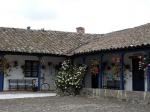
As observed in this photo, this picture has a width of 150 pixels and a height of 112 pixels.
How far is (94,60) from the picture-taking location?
72.8ft

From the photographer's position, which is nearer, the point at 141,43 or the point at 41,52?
the point at 141,43

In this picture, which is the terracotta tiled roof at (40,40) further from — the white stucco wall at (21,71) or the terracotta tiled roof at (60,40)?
the white stucco wall at (21,71)

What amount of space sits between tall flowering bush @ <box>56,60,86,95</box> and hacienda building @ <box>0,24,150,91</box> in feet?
2.79

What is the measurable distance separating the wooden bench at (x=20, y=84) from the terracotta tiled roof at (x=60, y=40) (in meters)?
2.24

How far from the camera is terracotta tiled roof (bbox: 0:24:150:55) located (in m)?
21.5

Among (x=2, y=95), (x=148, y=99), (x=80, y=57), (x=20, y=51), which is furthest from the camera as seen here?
(x=80, y=57)

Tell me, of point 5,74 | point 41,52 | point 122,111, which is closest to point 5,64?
point 5,74

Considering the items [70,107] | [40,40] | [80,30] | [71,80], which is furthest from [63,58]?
[70,107]

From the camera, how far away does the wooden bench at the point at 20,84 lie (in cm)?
2350

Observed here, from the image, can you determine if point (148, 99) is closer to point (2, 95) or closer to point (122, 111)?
point (122, 111)

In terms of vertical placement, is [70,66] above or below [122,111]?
above

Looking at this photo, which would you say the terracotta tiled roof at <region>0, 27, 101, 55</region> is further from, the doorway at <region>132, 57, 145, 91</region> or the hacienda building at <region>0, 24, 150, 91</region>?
the doorway at <region>132, 57, 145, 91</region>

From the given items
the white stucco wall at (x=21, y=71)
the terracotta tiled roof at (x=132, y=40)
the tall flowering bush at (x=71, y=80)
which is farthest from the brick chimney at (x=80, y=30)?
the tall flowering bush at (x=71, y=80)

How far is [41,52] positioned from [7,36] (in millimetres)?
3188
